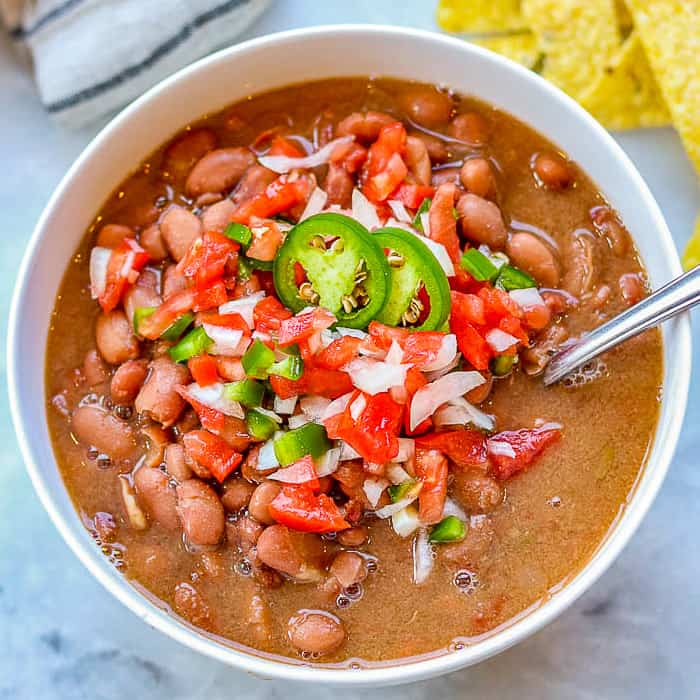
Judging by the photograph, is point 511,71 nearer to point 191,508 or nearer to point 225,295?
point 225,295

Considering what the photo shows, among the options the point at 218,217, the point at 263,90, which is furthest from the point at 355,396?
the point at 263,90

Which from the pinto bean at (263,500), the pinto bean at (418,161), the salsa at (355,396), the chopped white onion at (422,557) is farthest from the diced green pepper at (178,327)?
the chopped white onion at (422,557)

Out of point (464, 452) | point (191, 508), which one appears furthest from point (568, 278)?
point (191, 508)

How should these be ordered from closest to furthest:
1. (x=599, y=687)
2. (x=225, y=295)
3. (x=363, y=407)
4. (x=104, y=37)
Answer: (x=363, y=407)
(x=225, y=295)
(x=599, y=687)
(x=104, y=37)

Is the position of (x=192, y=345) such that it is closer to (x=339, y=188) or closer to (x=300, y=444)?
(x=300, y=444)

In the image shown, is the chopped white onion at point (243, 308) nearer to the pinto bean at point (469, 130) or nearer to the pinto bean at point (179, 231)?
the pinto bean at point (179, 231)

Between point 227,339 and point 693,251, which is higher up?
point 227,339

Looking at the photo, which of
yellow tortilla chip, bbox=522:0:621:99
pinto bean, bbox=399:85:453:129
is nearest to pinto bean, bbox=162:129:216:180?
pinto bean, bbox=399:85:453:129
